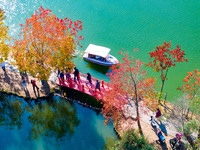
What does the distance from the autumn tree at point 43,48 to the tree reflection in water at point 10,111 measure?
5.48m

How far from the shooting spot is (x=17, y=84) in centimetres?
2959

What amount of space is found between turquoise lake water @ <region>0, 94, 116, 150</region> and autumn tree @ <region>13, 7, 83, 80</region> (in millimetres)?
5165

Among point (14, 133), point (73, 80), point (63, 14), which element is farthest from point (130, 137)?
point (63, 14)

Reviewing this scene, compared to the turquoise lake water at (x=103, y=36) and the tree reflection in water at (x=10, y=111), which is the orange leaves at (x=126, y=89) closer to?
the turquoise lake water at (x=103, y=36)

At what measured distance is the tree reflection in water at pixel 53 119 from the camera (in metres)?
26.1

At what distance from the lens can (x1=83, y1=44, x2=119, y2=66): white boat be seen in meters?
33.6

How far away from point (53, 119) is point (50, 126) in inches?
42.9

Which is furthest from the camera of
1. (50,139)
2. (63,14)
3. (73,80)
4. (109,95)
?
(63,14)

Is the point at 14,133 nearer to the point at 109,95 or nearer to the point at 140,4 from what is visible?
the point at 109,95

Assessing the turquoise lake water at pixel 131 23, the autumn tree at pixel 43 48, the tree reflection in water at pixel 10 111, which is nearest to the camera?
the autumn tree at pixel 43 48

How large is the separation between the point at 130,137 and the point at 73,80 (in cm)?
1236

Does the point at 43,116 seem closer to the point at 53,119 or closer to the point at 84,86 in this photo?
the point at 53,119

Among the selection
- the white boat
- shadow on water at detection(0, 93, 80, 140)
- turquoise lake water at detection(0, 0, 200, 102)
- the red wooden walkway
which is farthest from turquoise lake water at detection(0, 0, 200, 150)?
the red wooden walkway

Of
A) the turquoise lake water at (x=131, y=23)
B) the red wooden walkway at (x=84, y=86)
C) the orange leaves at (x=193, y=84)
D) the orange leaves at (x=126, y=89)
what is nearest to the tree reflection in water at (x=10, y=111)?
the red wooden walkway at (x=84, y=86)
